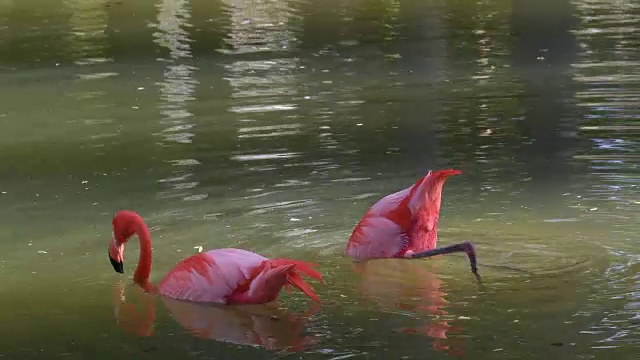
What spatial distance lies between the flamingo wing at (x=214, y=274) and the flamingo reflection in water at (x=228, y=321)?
0.04 metres

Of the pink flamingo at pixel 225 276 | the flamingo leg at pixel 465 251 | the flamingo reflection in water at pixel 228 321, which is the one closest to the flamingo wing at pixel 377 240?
the flamingo leg at pixel 465 251

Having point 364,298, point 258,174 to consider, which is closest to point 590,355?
point 364,298

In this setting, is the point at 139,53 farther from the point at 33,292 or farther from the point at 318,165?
the point at 33,292

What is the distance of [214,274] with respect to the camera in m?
4.82

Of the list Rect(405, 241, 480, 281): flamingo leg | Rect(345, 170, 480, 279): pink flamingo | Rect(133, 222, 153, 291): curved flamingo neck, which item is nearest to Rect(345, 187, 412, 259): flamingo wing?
Rect(345, 170, 480, 279): pink flamingo

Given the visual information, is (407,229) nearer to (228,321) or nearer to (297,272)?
(297,272)

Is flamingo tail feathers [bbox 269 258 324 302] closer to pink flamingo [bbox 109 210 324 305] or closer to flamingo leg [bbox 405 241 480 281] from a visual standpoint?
pink flamingo [bbox 109 210 324 305]

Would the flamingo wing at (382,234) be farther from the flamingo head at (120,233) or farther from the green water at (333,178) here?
the flamingo head at (120,233)

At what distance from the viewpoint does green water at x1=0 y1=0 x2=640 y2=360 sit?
178 inches

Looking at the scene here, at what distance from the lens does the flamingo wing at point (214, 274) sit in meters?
4.78

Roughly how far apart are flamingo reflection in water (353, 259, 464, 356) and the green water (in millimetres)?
15

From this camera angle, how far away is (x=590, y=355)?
4.09 meters

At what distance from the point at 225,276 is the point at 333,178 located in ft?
6.81

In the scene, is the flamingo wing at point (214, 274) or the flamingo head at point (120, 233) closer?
the flamingo wing at point (214, 274)
